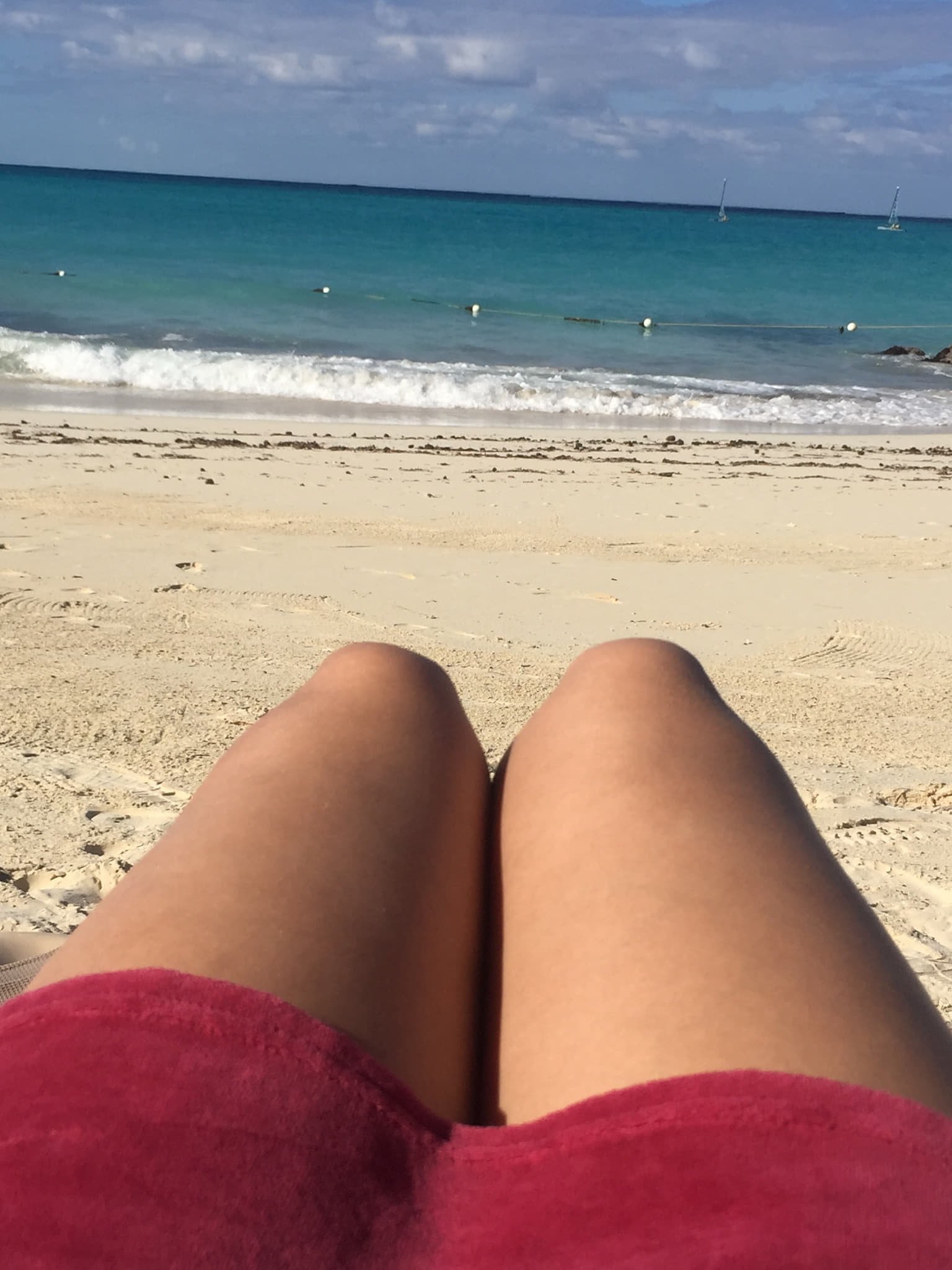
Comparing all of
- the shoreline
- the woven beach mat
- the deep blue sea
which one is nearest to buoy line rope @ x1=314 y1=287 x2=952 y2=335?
the deep blue sea

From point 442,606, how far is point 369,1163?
408cm

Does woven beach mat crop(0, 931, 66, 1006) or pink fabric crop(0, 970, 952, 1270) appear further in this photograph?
woven beach mat crop(0, 931, 66, 1006)

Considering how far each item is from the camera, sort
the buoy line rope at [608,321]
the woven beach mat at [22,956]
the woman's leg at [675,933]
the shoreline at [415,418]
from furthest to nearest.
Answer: the buoy line rope at [608,321]
the shoreline at [415,418]
the woven beach mat at [22,956]
the woman's leg at [675,933]

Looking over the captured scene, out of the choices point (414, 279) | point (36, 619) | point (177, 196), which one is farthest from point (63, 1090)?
point (177, 196)

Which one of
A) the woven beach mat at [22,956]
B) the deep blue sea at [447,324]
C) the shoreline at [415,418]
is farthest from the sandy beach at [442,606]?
the deep blue sea at [447,324]

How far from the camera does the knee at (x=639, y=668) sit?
1656mm

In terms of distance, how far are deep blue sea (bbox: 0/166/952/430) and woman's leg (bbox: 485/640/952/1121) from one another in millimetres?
11257

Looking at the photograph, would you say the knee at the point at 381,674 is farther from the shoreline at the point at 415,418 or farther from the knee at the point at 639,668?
the shoreline at the point at 415,418

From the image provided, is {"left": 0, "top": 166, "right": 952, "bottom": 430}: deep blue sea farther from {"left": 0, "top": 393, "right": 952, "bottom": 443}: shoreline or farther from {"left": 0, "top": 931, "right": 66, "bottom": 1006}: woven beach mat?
{"left": 0, "top": 931, "right": 66, "bottom": 1006}: woven beach mat

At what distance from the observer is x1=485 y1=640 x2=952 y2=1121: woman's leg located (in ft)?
3.37

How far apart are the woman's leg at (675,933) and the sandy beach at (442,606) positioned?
1.15 m

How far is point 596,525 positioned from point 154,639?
3.19 m

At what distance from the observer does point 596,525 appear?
678cm

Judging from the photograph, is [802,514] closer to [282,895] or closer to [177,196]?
[282,895]
